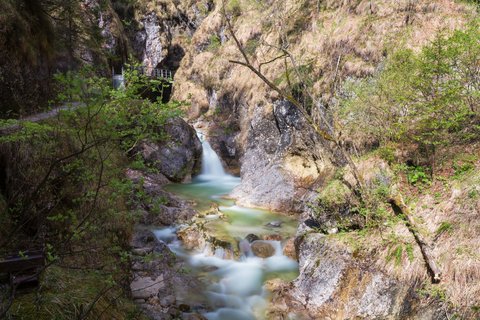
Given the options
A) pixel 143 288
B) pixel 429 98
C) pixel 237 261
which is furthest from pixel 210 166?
pixel 429 98

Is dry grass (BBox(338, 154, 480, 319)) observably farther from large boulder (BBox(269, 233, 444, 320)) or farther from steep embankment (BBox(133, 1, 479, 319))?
large boulder (BBox(269, 233, 444, 320))

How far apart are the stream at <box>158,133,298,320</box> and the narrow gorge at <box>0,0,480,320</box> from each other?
0.05m

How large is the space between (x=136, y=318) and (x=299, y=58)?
14259 mm

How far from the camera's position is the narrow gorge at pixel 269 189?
13.8ft

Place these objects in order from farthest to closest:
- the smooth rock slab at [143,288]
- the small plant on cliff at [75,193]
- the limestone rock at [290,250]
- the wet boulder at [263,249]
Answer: the wet boulder at [263,249], the limestone rock at [290,250], the smooth rock slab at [143,288], the small plant on cliff at [75,193]

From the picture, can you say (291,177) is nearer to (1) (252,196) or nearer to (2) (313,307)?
(1) (252,196)

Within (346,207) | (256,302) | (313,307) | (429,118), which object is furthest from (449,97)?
(256,302)

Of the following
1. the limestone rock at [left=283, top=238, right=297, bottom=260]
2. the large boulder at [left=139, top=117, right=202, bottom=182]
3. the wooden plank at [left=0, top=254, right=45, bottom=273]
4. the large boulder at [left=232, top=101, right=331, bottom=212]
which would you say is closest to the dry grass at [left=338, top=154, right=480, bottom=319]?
the limestone rock at [left=283, top=238, right=297, bottom=260]

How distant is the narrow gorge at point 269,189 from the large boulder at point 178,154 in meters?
1.75

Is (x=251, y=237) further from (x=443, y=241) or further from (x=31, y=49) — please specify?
(x=31, y=49)

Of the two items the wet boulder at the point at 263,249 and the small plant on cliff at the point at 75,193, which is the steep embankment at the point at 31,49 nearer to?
the small plant on cliff at the point at 75,193

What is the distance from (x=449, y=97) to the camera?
634cm

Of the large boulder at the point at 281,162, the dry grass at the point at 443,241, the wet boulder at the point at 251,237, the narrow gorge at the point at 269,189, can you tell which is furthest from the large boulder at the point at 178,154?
the dry grass at the point at 443,241

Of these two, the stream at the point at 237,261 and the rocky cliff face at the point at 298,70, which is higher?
the rocky cliff face at the point at 298,70
